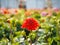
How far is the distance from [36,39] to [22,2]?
634 centimetres

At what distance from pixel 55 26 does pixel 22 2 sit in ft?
20.5

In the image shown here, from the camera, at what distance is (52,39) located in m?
1.74

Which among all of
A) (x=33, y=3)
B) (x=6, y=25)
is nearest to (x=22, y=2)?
(x=33, y=3)

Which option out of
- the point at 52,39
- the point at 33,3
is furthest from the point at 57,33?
the point at 33,3

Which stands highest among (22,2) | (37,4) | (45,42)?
(45,42)

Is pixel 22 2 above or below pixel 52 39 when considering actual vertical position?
below

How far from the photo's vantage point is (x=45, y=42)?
177 centimetres

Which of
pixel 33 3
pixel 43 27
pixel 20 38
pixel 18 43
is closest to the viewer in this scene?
pixel 18 43

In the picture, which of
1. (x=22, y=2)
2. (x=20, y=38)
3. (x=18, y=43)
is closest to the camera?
(x=18, y=43)

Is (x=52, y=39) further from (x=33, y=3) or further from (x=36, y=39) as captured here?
(x=33, y=3)

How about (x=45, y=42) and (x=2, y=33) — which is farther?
(x=2, y=33)

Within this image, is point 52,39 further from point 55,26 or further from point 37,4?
point 37,4

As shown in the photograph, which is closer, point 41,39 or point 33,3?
point 41,39

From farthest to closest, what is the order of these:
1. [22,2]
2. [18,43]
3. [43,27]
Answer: [22,2] → [43,27] → [18,43]
